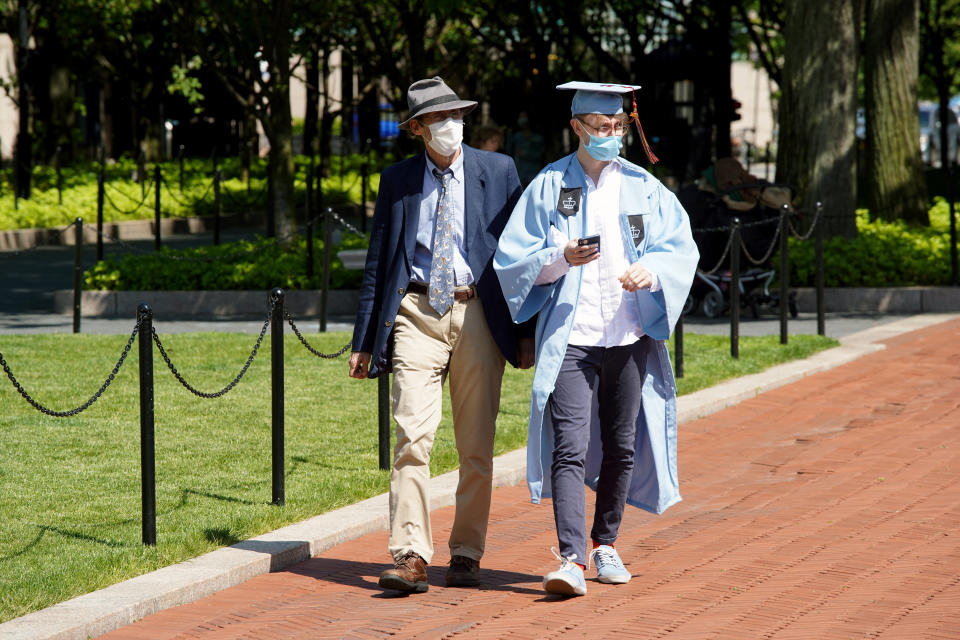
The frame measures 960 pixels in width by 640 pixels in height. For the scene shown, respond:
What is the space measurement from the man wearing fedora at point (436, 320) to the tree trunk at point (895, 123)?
13.0 metres

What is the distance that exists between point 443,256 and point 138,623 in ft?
5.68

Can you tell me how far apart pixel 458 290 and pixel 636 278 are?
2.31 feet

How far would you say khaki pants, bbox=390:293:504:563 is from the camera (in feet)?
16.9

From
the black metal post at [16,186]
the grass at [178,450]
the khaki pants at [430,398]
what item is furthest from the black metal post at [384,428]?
the black metal post at [16,186]

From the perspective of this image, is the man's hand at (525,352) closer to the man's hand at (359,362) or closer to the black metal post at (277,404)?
the man's hand at (359,362)

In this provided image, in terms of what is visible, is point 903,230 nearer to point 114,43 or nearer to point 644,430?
point 644,430

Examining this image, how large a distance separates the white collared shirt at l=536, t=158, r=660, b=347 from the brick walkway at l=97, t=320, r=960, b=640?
970mm

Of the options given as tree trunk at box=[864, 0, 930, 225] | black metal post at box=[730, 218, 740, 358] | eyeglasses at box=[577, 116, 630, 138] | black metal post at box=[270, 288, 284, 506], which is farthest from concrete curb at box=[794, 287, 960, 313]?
eyeglasses at box=[577, 116, 630, 138]

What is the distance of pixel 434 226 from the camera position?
524 centimetres

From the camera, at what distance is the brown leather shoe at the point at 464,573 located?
17.4 ft

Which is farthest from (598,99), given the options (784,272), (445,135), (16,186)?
(16,186)

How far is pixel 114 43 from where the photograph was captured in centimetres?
2958

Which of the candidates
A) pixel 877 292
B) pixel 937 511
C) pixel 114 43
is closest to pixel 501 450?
pixel 937 511

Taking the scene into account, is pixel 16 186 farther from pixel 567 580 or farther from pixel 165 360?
pixel 567 580
